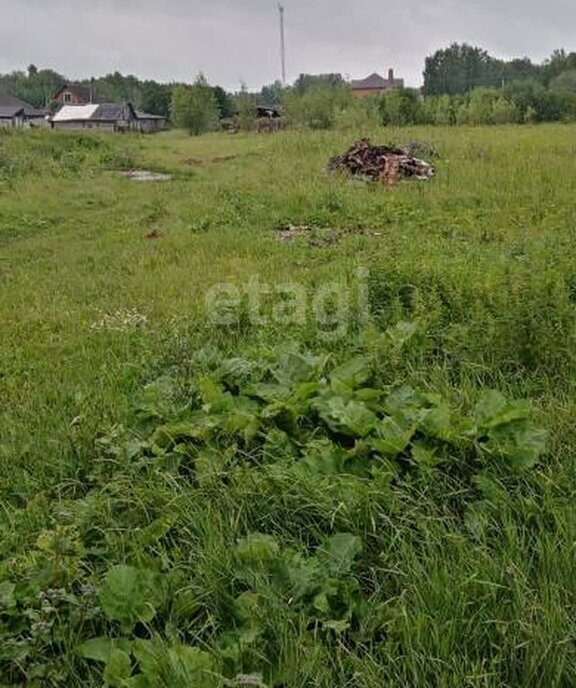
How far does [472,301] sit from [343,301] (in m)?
0.84

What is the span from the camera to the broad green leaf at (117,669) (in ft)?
5.05

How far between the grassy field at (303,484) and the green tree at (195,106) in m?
35.7

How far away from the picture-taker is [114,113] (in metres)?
57.2

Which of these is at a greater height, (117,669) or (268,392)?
(268,392)

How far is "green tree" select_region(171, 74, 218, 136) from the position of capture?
3794cm

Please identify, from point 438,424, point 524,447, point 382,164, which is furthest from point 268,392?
point 382,164

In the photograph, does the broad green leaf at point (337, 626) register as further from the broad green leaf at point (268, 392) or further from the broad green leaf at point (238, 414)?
the broad green leaf at point (268, 392)

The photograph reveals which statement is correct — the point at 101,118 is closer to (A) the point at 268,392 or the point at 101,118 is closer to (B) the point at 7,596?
(A) the point at 268,392

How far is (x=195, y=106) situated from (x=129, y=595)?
39.4 meters

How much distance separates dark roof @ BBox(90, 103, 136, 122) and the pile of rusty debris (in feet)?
164

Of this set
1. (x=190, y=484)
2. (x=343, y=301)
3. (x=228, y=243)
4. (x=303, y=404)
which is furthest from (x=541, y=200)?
(x=190, y=484)

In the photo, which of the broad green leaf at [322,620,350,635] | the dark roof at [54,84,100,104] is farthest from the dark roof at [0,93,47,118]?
the broad green leaf at [322,620,350,635]

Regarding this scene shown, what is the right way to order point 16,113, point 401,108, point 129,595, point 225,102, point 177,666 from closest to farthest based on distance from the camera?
point 177,666, point 129,595, point 401,108, point 16,113, point 225,102

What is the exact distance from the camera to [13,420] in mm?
3055
